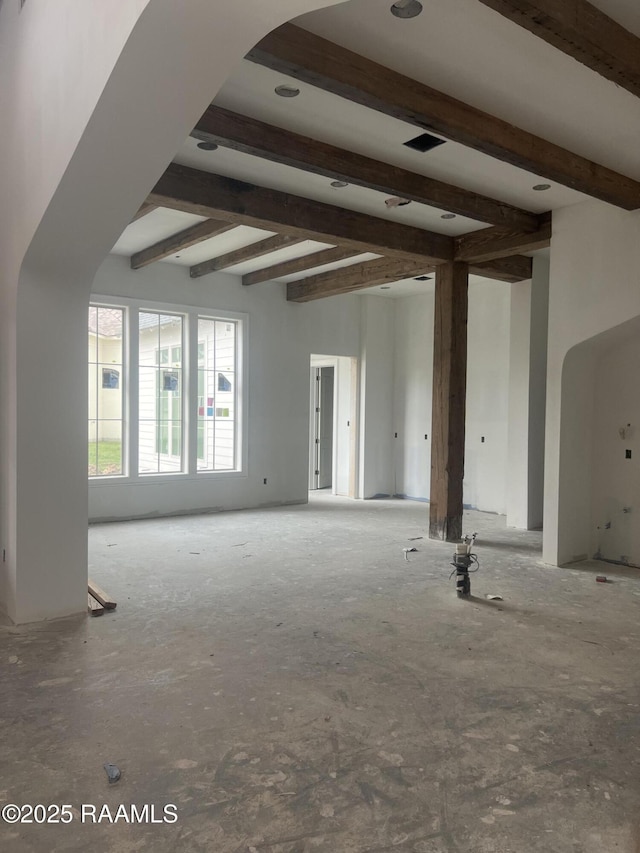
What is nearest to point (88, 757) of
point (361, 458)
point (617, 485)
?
point (617, 485)

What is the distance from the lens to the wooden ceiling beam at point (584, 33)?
268 cm

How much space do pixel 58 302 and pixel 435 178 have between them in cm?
301

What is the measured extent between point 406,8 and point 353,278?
16.8ft

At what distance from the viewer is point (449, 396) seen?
686cm

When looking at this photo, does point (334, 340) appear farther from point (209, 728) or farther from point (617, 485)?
point (209, 728)

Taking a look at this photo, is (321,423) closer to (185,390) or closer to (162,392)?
(185,390)

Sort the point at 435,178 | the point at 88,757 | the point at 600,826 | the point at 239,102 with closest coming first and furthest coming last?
the point at 600,826
the point at 88,757
the point at 239,102
the point at 435,178

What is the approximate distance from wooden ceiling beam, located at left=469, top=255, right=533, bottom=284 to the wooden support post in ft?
0.96

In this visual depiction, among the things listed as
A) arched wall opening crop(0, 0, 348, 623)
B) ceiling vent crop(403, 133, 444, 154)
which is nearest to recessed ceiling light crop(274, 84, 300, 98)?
ceiling vent crop(403, 133, 444, 154)

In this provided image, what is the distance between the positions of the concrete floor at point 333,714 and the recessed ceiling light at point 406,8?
3.29 meters

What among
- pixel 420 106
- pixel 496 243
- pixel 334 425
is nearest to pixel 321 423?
pixel 334 425

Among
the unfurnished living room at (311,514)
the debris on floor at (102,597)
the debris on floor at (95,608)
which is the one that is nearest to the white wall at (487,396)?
the unfurnished living room at (311,514)

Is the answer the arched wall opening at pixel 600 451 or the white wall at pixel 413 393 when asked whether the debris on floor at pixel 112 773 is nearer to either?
the arched wall opening at pixel 600 451

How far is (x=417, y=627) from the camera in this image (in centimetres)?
411
